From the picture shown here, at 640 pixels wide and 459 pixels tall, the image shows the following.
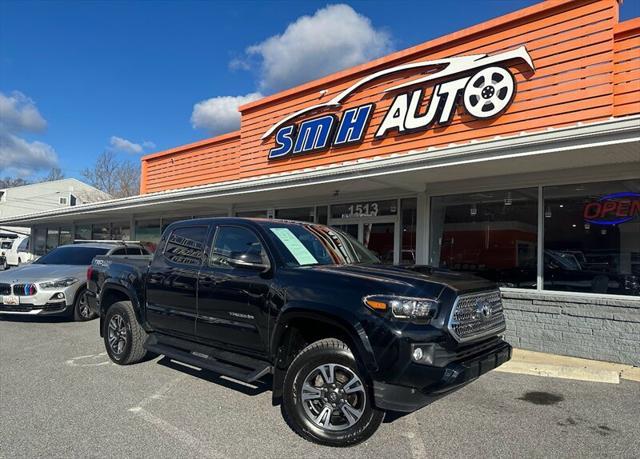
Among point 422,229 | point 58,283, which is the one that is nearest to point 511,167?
point 422,229

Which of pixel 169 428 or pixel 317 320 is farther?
pixel 169 428

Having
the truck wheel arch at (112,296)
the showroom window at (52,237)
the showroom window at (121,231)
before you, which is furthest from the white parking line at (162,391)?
the showroom window at (52,237)

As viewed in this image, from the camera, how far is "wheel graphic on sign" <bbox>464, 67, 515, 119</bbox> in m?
8.51

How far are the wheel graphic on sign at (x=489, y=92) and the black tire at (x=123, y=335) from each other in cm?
690

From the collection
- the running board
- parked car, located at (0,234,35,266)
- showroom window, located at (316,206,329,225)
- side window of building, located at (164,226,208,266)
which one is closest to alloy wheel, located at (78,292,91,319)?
the running board

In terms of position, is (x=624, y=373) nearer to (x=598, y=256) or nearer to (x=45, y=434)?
(x=598, y=256)

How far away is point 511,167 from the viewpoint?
729 centimetres

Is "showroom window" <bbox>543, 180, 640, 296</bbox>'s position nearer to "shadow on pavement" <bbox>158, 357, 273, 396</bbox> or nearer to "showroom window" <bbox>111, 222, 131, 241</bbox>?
"shadow on pavement" <bbox>158, 357, 273, 396</bbox>

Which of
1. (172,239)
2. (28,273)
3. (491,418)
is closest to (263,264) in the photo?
(172,239)

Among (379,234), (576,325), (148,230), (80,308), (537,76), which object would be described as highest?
(537,76)

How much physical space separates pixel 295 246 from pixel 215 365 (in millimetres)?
1420

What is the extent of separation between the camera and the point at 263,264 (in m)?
4.48

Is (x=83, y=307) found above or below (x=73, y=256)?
below

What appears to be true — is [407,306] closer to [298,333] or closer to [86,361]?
[298,333]
